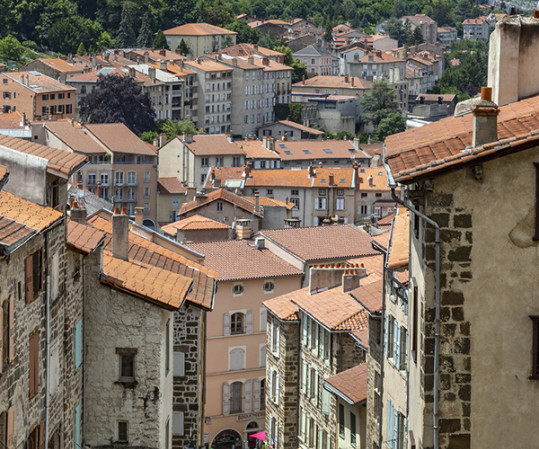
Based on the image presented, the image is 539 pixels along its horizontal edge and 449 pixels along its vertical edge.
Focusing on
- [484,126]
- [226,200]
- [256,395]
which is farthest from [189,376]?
[226,200]

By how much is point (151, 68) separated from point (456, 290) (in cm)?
15797

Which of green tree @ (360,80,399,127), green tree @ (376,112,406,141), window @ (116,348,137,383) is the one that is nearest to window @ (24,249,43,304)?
window @ (116,348,137,383)

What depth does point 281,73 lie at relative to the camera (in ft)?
648

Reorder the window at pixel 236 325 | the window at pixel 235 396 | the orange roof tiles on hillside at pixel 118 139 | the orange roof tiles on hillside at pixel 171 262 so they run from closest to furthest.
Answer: the orange roof tiles on hillside at pixel 171 262
the window at pixel 236 325
the window at pixel 235 396
the orange roof tiles on hillside at pixel 118 139

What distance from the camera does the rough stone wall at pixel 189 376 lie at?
35.2 m

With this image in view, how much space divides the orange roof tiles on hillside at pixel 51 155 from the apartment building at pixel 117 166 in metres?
92.0

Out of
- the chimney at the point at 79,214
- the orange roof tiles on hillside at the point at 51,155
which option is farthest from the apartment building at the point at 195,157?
the orange roof tiles on hillside at the point at 51,155

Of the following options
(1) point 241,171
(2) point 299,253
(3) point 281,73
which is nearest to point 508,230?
(2) point 299,253

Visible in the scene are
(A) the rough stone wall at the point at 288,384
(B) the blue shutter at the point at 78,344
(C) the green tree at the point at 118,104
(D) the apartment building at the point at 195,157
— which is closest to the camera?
(B) the blue shutter at the point at 78,344

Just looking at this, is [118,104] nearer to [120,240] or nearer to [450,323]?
[120,240]

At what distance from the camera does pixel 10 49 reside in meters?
187

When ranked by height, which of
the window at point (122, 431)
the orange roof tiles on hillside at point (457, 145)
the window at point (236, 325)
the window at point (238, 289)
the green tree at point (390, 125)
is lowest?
the green tree at point (390, 125)

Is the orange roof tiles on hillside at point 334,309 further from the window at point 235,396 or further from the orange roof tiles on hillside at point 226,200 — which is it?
the orange roof tiles on hillside at point 226,200

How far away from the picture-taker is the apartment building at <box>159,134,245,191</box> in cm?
13688
